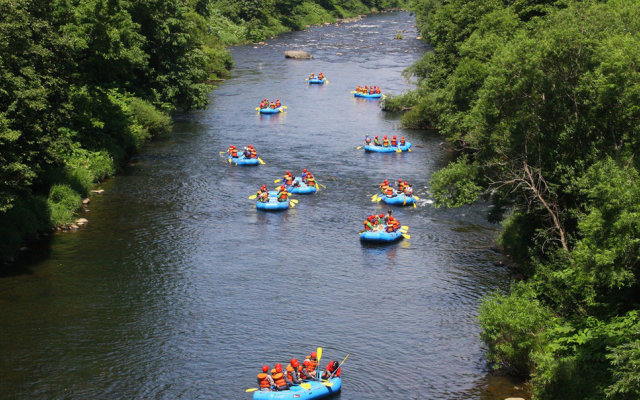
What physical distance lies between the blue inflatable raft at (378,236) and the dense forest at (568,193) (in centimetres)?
441

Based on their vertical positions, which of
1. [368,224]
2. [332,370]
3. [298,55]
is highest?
[298,55]

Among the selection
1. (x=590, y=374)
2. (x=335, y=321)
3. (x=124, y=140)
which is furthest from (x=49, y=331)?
(x=124, y=140)

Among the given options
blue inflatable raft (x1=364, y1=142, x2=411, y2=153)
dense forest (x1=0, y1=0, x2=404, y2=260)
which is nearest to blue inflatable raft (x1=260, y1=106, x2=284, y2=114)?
dense forest (x1=0, y1=0, x2=404, y2=260)

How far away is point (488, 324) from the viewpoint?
78.3 ft

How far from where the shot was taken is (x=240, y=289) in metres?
30.6

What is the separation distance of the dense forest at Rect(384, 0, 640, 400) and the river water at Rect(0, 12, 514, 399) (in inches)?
102

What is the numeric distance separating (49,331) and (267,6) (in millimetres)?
98697

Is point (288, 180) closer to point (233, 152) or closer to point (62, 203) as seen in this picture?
point (233, 152)

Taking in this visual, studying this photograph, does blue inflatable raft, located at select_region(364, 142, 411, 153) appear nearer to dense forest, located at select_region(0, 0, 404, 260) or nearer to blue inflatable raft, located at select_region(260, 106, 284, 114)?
blue inflatable raft, located at select_region(260, 106, 284, 114)

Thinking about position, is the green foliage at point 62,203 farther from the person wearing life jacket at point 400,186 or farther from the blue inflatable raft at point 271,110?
the blue inflatable raft at point 271,110

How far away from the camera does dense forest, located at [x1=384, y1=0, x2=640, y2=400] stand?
2036 cm

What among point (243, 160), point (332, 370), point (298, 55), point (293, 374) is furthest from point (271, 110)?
point (293, 374)

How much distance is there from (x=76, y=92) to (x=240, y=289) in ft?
62.5

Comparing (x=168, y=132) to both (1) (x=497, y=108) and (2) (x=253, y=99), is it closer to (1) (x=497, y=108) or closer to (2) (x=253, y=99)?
(2) (x=253, y=99)
